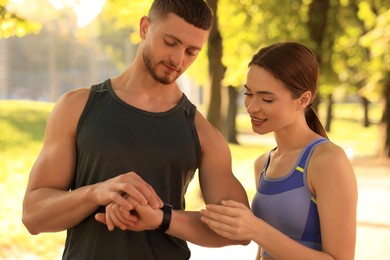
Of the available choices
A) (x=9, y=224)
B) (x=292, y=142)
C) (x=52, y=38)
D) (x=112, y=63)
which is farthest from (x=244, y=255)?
(x=112, y=63)

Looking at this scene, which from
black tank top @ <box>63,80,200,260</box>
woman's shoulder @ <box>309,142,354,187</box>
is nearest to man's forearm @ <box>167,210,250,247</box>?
black tank top @ <box>63,80,200,260</box>

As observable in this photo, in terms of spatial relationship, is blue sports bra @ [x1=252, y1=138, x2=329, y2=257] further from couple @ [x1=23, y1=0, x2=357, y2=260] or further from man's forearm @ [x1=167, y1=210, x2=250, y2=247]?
man's forearm @ [x1=167, y1=210, x2=250, y2=247]

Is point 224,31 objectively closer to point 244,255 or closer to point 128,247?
point 244,255

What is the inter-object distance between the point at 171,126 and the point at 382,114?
20.5 m

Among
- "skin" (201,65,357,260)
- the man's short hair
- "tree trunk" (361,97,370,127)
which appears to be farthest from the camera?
"tree trunk" (361,97,370,127)

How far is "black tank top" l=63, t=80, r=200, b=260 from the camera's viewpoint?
2865mm

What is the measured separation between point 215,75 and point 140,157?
33.9 feet

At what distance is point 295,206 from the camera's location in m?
2.93

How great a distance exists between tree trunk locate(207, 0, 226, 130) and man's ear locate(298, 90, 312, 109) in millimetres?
9609

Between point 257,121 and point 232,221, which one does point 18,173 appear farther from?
point 232,221

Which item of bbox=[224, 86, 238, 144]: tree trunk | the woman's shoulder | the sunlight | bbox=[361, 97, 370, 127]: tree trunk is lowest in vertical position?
the woman's shoulder

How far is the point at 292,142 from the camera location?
10.3 ft

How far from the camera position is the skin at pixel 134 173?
2.67m

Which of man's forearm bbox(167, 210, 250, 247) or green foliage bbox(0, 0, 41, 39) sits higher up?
green foliage bbox(0, 0, 41, 39)
